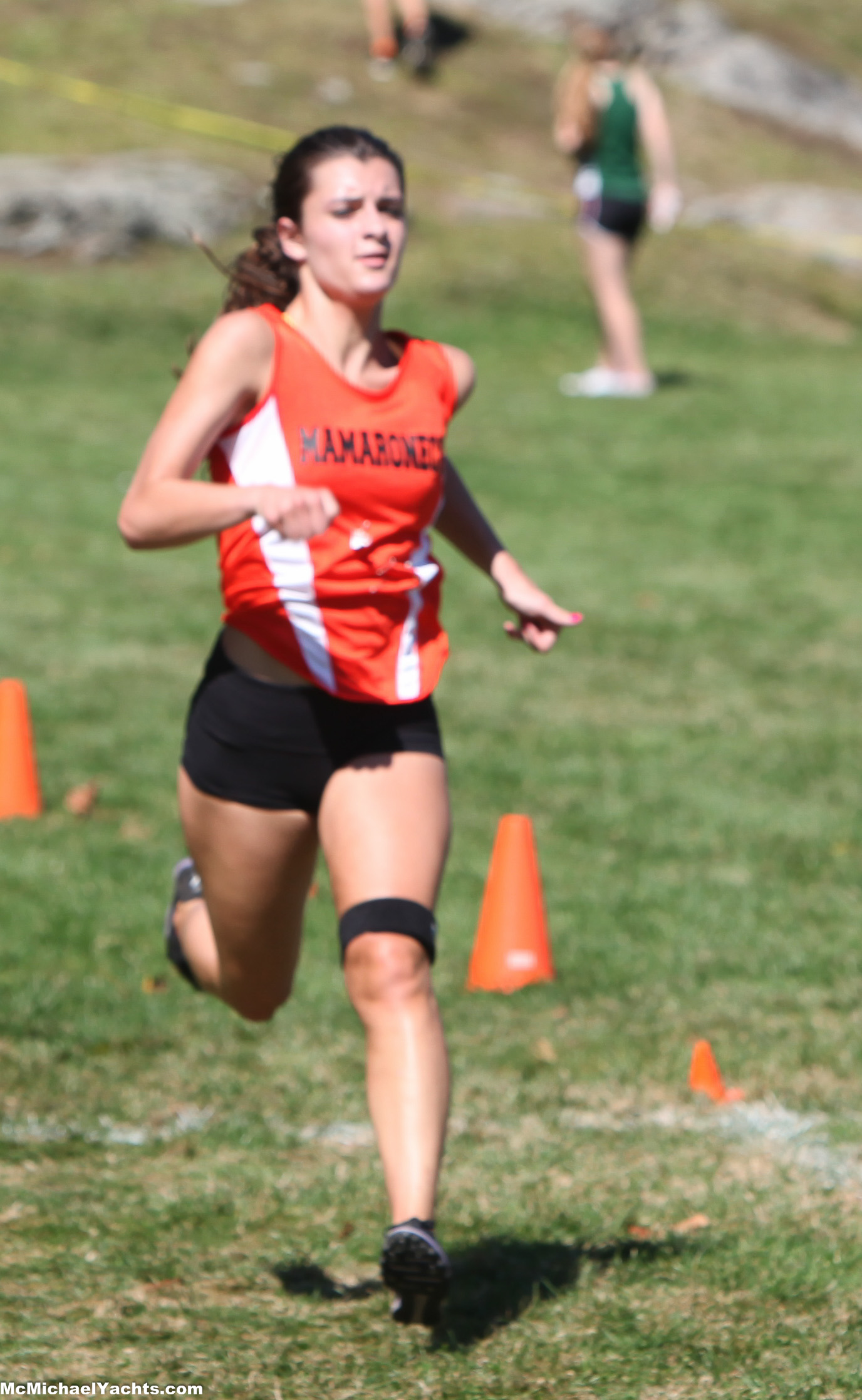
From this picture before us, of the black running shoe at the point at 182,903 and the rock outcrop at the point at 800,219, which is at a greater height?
the rock outcrop at the point at 800,219

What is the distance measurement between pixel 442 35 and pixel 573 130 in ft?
48.6

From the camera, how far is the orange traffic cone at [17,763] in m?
7.05

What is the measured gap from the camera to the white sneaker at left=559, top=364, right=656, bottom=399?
54.5 ft

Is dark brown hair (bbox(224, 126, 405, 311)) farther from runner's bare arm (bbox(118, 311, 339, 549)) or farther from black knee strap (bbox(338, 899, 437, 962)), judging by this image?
black knee strap (bbox(338, 899, 437, 962))

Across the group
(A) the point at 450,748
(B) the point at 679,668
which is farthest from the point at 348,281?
(B) the point at 679,668

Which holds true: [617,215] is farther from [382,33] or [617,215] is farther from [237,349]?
[382,33]

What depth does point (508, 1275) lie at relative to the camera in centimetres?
390

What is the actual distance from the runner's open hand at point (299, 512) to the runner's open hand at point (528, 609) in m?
0.87

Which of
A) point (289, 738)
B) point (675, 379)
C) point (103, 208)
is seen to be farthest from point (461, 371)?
point (103, 208)

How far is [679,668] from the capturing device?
9.46 metres

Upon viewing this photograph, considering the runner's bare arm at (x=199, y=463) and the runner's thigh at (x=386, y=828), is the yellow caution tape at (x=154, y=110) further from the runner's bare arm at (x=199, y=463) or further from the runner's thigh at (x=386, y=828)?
the runner's thigh at (x=386, y=828)

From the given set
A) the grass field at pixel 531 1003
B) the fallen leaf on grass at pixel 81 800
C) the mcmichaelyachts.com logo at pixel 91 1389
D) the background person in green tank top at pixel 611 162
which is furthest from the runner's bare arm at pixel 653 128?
the mcmichaelyachts.com logo at pixel 91 1389

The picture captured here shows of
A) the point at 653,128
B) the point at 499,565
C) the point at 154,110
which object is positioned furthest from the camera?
the point at 154,110

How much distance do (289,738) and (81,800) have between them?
3.54 meters
